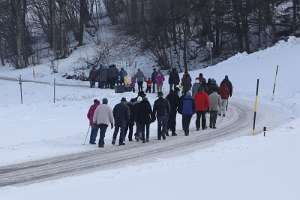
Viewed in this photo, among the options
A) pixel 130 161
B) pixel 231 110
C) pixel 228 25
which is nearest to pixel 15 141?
pixel 130 161

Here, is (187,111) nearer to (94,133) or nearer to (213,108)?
(213,108)

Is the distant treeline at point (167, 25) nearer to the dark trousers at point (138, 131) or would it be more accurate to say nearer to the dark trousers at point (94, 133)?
the dark trousers at point (138, 131)

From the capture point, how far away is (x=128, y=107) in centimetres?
2195

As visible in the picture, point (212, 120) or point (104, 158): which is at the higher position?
point (212, 120)

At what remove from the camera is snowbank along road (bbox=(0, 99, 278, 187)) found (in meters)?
16.7

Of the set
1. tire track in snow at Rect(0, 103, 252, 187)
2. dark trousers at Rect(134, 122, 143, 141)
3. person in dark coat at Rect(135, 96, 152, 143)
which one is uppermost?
person in dark coat at Rect(135, 96, 152, 143)

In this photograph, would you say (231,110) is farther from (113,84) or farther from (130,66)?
(130,66)

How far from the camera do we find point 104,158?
1889 cm

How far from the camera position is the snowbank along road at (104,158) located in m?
16.7

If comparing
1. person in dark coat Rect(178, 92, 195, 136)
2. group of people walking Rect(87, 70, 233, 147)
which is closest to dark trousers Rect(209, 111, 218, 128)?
group of people walking Rect(87, 70, 233, 147)

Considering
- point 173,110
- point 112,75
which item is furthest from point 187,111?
point 112,75

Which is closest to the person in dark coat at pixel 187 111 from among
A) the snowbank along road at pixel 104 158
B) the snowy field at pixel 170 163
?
the snowbank along road at pixel 104 158

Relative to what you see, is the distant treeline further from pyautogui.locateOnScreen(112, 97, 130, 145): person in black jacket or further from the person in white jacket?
the person in white jacket

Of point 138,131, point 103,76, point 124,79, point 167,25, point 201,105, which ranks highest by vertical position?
point 167,25
